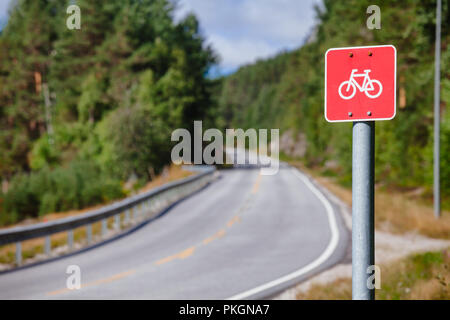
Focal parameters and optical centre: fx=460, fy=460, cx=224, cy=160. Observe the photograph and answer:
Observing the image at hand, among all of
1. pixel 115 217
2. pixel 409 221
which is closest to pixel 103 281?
pixel 115 217

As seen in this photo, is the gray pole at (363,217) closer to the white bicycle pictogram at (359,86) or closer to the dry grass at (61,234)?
the white bicycle pictogram at (359,86)

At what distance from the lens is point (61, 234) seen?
18.9 m

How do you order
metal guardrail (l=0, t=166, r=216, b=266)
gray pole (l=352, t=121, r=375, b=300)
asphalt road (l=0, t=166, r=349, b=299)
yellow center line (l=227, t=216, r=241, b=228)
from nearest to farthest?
gray pole (l=352, t=121, r=375, b=300) < asphalt road (l=0, t=166, r=349, b=299) < metal guardrail (l=0, t=166, r=216, b=266) < yellow center line (l=227, t=216, r=241, b=228)

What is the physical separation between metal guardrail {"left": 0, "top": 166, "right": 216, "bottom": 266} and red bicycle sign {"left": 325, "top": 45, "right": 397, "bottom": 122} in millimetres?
10667

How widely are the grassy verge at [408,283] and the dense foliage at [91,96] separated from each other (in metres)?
26.0

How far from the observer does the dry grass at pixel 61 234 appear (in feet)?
44.4

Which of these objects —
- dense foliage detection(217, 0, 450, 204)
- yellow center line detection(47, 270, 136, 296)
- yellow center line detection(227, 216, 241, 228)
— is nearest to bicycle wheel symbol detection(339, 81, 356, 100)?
yellow center line detection(47, 270, 136, 296)

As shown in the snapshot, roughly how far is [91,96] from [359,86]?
47.1 meters

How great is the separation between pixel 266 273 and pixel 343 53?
7.81 meters

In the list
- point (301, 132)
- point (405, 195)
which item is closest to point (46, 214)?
point (405, 195)

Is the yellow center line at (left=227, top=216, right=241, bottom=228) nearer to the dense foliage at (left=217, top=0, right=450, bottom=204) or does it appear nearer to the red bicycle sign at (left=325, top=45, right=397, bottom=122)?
the dense foliage at (left=217, top=0, right=450, bottom=204)

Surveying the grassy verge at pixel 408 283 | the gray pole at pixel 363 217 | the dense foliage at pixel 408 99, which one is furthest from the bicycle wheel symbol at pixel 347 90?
the dense foliage at pixel 408 99

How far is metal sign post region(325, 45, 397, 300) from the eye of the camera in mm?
2295
